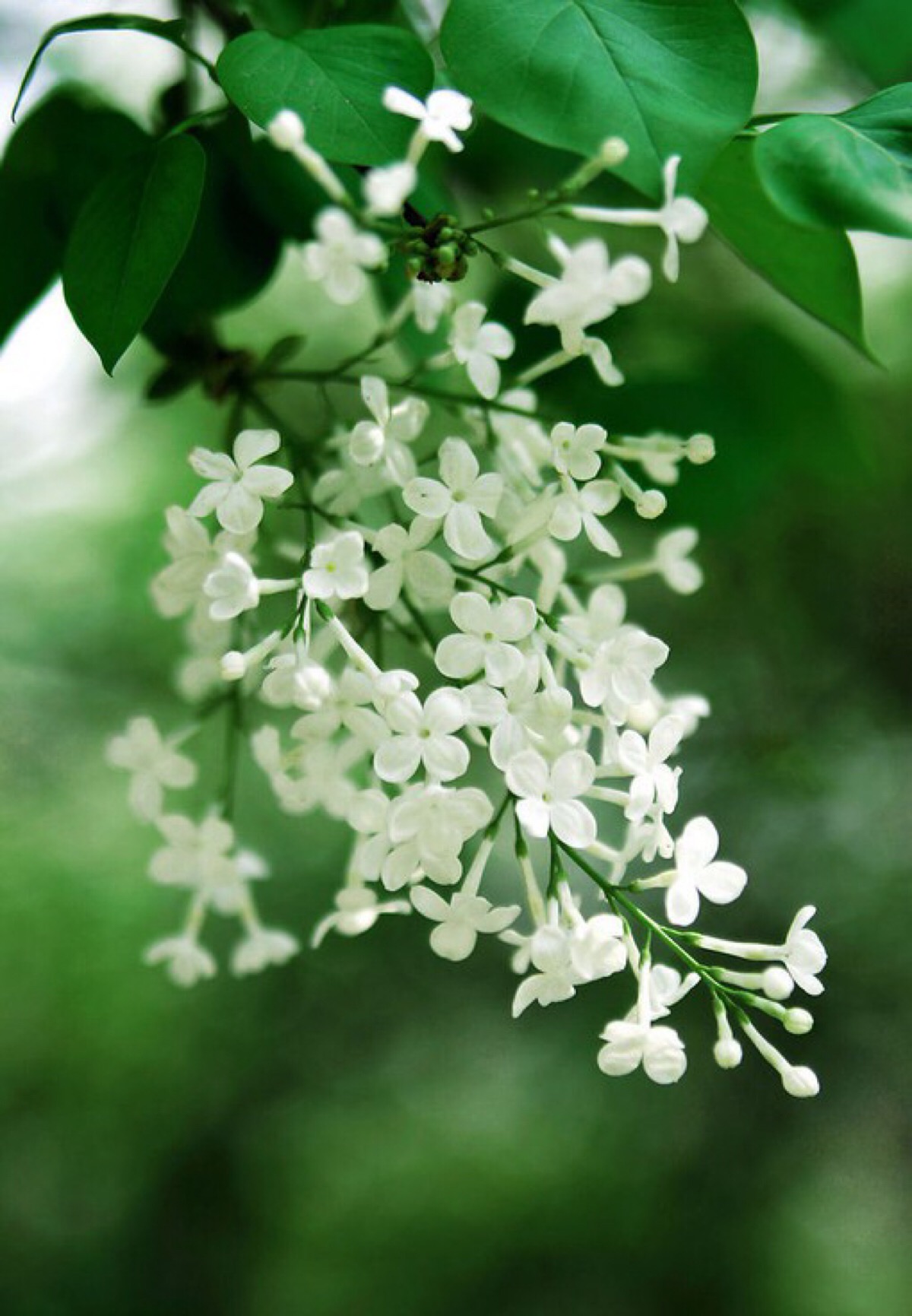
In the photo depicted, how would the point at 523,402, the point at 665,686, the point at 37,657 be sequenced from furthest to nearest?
1. the point at 37,657
2. the point at 665,686
3. the point at 523,402

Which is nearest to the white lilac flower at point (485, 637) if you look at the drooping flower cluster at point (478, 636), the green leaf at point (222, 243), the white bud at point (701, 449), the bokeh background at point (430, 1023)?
the drooping flower cluster at point (478, 636)

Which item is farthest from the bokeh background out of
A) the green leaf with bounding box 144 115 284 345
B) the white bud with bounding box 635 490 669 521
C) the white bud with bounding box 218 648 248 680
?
the white bud with bounding box 218 648 248 680

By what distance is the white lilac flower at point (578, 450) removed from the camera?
429 mm

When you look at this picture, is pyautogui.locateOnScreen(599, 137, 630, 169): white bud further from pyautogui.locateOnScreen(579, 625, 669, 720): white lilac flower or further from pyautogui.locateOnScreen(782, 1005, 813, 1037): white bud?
pyautogui.locateOnScreen(782, 1005, 813, 1037): white bud

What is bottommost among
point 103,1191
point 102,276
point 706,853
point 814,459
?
point 103,1191

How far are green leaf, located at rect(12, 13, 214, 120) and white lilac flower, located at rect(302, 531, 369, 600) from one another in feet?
0.54

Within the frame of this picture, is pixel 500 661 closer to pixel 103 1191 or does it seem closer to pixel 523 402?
pixel 523 402

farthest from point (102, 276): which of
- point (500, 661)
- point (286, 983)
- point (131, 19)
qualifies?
point (286, 983)

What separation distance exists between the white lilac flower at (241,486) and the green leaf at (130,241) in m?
0.05

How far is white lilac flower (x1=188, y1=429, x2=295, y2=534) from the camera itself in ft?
1.39

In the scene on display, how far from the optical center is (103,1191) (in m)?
1.80

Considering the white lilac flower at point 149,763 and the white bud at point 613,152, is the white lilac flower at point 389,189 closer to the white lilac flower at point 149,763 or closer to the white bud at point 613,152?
the white bud at point 613,152

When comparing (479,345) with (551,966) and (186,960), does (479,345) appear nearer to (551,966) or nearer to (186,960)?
(551,966)

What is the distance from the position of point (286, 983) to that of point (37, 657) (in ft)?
1.85
